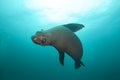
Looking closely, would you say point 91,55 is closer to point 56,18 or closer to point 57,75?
point 57,75

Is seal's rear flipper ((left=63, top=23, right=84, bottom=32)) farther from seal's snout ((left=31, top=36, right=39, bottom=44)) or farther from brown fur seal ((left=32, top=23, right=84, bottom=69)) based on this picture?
seal's snout ((left=31, top=36, right=39, bottom=44))

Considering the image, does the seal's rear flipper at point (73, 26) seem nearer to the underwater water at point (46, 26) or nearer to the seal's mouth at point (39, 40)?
the seal's mouth at point (39, 40)

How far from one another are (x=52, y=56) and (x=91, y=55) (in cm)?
1354

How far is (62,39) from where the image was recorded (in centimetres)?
340

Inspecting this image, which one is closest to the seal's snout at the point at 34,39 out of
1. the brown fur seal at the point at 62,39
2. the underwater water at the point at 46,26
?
the brown fur seal at the point at 62,39

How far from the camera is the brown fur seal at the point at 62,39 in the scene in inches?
120

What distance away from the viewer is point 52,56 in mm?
70188

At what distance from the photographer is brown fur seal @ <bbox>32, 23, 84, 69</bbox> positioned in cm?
304

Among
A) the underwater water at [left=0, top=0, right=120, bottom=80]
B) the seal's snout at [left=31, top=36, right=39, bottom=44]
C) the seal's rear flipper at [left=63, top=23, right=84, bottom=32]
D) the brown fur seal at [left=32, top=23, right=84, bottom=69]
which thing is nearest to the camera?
the seal's snout at [left=31, top=36, right=39, bottom=44]

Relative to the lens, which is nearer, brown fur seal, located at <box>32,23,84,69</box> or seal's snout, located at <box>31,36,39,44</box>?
seal's snout, located at <box>31,36,39,44</box>

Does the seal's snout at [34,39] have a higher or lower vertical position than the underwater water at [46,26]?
lower

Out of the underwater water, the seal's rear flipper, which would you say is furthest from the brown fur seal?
the underwater water

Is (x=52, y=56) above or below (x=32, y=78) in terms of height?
above

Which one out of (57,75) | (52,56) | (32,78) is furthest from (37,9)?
(57,75)
